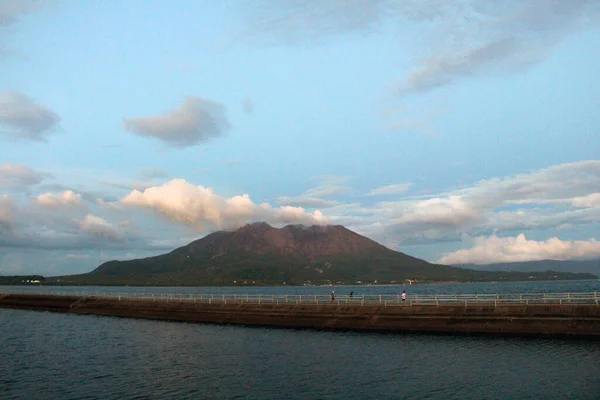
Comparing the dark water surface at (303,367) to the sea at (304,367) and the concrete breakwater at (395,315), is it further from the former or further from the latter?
the concrete breakwater at (395,315)

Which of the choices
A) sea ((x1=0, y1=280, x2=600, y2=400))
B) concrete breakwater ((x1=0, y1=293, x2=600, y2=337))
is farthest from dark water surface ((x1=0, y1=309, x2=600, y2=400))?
concrete breakwater ((x1=0, y1=293, x2=600, y2=337))

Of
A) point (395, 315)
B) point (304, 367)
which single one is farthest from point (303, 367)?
point (395, 315)

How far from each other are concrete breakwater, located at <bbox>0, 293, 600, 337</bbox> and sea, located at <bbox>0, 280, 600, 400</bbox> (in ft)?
7.34

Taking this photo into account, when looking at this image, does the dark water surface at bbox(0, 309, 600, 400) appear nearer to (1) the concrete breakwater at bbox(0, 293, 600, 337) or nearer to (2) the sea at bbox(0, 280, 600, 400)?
(2) the sea at bbox(0, 280, 600, 400)

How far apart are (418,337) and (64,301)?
10223cm

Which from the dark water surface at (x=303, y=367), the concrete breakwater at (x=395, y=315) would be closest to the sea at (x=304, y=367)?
the dark water surface at (x=303, y=367)

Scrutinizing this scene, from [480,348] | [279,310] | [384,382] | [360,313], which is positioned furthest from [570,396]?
[279,310]

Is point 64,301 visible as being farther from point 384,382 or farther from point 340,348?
point 384,382

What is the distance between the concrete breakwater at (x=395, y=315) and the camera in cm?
5119

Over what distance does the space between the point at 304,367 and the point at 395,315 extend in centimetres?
2397

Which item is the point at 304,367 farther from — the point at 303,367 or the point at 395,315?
the point at 395,315

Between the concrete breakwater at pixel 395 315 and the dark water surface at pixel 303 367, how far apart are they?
2.54 metres

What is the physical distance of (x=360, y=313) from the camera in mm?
67938

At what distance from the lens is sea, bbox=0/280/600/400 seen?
114 feet
